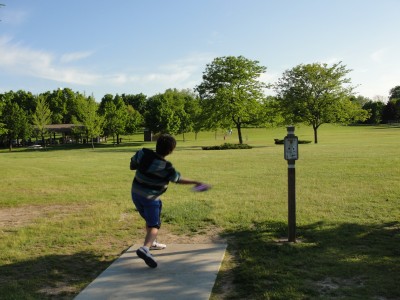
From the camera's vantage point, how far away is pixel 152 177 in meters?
4.56

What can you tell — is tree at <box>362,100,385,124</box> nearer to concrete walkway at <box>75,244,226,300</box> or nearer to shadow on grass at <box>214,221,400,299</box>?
shadow on grass at <box>214,221,400,299</box>

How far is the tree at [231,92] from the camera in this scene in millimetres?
39438

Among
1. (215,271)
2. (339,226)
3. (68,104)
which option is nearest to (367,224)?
(339,226)

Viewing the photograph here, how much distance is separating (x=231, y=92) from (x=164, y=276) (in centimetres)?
3649

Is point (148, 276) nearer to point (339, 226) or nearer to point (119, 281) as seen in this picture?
point (119, 281)

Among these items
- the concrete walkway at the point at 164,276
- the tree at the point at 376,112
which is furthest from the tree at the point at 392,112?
the concrete walkway at the point at 164,276

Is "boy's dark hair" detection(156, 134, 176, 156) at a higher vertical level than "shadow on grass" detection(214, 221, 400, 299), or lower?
higher

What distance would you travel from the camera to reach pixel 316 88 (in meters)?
42.5

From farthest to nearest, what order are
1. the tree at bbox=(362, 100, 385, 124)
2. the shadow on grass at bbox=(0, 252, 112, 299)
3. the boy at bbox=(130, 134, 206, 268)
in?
the tree at bbox=(362, 100, 385, 124), the boy at bbox=(130, 134, 206, 268), the shadow on grass at bbox=(0, 252, 112, 299)

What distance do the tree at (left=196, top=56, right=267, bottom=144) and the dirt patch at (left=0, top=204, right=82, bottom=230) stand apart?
1249 inches

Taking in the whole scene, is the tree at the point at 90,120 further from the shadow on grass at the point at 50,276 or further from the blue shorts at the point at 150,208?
the blue shorts at the point at 150,208

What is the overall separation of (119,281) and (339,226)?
356cm

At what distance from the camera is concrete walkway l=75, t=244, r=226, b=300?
12.4ft

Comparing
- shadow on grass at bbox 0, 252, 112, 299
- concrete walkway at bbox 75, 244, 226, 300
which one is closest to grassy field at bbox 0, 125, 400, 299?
shadow on grass at bbox 0, 252, 112, 299
